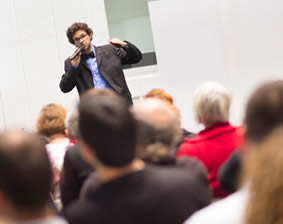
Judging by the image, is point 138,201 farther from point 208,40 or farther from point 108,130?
point 208,40

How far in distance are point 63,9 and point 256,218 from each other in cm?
542

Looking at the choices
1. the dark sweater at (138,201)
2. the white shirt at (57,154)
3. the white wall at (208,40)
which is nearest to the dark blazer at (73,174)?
the white shirt at (57,154)

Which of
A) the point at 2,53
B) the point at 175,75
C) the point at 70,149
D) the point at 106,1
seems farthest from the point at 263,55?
the point at 70,149

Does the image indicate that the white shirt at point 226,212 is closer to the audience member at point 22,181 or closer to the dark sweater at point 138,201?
the dark sweater at point 138,201

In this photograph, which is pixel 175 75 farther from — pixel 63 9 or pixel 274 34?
pixel 63 9

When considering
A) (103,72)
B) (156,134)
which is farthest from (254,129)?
(103,72)

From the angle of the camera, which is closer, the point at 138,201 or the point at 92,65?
the point at 138,201

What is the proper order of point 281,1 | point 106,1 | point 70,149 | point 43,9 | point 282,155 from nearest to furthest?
point 282,155, point 70,149, point 281,1, point 43,9, point 106,1

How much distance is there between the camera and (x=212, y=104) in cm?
259

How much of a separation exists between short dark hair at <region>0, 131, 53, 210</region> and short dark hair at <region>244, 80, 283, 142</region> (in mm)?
576

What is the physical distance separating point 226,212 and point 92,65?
11.7ft

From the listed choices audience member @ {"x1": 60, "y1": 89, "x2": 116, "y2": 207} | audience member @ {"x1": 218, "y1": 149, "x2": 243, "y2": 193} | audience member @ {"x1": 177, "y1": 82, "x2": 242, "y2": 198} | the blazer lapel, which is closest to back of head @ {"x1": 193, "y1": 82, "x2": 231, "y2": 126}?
audience member @ {"x1": 177, "y1": 82, "x2": 242, "y2": 198}

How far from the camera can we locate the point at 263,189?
1.08 m

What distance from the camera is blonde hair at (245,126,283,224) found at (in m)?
1.07
